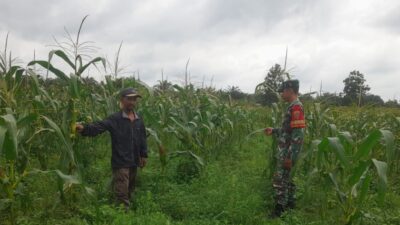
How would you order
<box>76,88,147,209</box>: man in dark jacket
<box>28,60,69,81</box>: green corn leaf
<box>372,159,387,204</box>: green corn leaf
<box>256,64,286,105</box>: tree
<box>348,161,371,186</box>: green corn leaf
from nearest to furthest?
<box>372,159,387,204</box>: green corn leaf
<box>348,161,371,186</box>: green corn leaf
<box>28,60,69,81</box>: green corn leaf
<box>76,88,147,209</box>: man in dark jacket
<box>256,64,286,105</box>: tree

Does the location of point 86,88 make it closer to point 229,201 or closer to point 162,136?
point 162,136

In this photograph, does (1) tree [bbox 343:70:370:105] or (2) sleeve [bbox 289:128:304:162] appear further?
(1) tree [bbox 343:70:370:105]

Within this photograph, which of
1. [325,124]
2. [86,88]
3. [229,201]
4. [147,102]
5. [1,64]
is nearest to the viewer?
[1,64]

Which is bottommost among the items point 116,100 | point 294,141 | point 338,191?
point 338,191

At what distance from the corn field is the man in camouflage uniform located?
10.5 inches

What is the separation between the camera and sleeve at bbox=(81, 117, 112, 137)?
13.7 ft

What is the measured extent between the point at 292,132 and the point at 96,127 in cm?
216

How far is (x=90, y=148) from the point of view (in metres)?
6.06

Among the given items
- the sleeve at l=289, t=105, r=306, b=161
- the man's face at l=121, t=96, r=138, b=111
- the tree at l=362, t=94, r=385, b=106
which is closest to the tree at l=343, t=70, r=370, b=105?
the tree at l=362, t=94, r=385, b=106

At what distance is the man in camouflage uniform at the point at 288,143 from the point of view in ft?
15.7

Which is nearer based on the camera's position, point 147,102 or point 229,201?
point 229,201

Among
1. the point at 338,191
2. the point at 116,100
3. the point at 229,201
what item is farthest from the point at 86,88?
the point at 338,191

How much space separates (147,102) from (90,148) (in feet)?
3.68

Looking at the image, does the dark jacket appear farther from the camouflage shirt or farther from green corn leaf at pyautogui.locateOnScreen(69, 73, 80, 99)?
the camouflage shirt
